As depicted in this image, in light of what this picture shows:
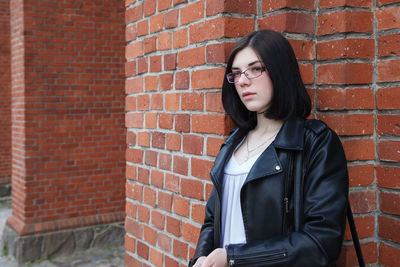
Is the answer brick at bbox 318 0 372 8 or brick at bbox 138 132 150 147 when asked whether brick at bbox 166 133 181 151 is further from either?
brick at bbox 318 0 372 8

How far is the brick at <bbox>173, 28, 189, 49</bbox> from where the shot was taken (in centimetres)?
228

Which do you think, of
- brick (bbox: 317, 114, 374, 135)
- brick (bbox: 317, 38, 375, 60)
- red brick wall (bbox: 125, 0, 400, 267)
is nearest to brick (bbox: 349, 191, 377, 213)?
red brick wall (bbox: 125, 0, 400, 267)

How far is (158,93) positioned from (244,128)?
894 millimetres

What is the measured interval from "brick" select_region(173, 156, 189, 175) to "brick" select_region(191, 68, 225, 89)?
401mm

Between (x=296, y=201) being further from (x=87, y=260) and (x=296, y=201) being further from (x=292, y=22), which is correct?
(x=87, y=260)

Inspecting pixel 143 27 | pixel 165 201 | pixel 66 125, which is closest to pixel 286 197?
pixel 165 201

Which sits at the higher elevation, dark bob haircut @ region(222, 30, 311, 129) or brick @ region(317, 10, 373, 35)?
brick @ region(317, 10, 373, 35)

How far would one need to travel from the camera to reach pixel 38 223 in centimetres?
601

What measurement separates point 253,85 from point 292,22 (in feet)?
1.58

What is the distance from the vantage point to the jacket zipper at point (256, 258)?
1.39 metres

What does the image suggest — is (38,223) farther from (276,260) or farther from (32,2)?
(276,260)

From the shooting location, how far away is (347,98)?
187 centimetres

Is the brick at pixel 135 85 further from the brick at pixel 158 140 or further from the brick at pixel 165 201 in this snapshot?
the brick at pixel 165 201

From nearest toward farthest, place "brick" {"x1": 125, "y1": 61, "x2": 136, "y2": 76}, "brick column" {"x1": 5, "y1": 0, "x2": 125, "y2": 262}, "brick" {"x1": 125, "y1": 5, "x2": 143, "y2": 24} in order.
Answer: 1. "brick" {"x1": 125, "y1": 5, "x2": 143, "y2": 24}
2. "brick" {"x1": 125, "y1": 61, "x2": 136, "y2": 76}
3. "brick column" {"x1": 5, "y1": 0, "x2": 125, "y2": 262}
